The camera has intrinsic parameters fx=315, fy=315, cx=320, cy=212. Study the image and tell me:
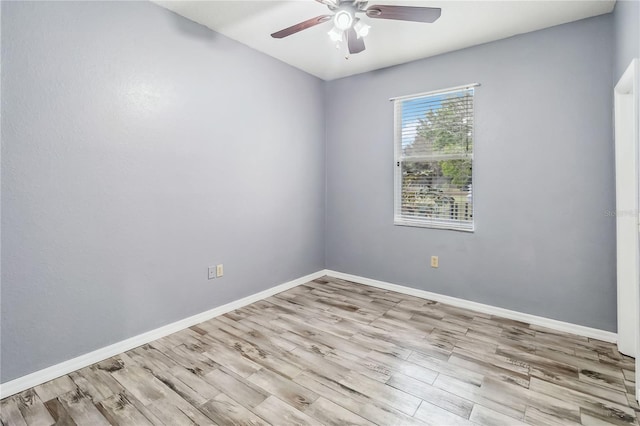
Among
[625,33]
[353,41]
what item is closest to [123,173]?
[353,41]

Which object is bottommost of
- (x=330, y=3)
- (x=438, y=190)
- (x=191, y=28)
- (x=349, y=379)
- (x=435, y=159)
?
(x=349, y=379)

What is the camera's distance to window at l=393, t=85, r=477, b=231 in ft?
10.3

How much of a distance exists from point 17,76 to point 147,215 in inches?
42.8

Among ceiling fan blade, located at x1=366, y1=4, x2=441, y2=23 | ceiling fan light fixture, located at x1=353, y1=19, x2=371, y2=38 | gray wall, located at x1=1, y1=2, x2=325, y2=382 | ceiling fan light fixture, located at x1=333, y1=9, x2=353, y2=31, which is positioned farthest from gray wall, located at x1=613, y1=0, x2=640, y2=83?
gray wall, located at x1=1, y1=2, x2=325, y2=382

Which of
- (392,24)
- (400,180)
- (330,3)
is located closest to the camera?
(330,3)

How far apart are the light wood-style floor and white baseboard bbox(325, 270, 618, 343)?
3.8 inches

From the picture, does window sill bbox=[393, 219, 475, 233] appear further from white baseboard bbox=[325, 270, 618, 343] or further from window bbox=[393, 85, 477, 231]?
white baseboard bbox=[325, 270, 618, 343]

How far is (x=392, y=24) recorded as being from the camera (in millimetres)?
2611

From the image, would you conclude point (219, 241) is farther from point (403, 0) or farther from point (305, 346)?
point (403, 0)

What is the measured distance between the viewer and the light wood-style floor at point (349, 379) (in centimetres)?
166

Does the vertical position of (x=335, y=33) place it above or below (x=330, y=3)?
below

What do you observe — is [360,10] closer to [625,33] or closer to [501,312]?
[625,33]

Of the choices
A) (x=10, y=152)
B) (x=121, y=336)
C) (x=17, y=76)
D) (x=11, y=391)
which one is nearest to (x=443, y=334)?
(x=121, y=336)

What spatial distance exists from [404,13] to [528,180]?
72.0 inches
